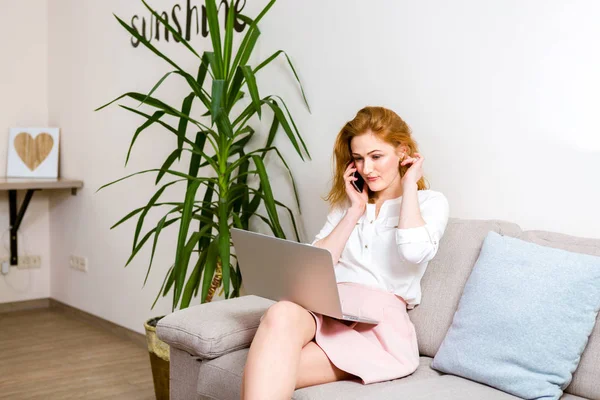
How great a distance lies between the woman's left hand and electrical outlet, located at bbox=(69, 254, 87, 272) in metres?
2.80

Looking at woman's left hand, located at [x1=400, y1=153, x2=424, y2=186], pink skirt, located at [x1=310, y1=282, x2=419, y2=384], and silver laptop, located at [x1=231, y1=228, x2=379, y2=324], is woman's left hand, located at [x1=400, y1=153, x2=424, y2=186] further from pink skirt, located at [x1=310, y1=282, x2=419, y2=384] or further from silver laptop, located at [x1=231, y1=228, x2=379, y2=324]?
silver laptop, located at [x1=231, y1=228, x2=379, y2=324]

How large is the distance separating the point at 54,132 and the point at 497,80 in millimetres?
3157

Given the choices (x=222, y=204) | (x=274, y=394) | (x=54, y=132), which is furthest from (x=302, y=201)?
(x=54, y=132)

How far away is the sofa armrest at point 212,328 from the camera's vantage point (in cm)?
219

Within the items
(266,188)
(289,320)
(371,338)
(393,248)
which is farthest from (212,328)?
(266,188)

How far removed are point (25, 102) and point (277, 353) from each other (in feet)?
11.4

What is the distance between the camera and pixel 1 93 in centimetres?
468

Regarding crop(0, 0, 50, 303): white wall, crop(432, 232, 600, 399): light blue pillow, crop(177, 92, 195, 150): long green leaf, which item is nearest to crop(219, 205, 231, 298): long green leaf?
crop(177, 92, 195, 150): long green leaf

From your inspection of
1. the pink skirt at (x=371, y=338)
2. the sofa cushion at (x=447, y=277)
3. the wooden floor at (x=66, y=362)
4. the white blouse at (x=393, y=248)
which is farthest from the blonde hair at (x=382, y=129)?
the wooden floor at (x=66, y=362)

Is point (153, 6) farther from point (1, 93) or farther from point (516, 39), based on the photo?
point (516, 39)

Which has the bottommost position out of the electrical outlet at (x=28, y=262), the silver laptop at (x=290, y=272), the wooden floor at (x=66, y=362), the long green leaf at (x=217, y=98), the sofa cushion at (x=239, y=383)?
the wooden floor at (x=66, y=362)

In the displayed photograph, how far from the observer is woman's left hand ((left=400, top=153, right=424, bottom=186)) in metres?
2.26

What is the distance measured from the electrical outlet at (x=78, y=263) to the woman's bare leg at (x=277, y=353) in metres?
2.85

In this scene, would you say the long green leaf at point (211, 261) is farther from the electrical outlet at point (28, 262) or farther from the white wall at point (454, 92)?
the electrical outlet at point (28, 262)
